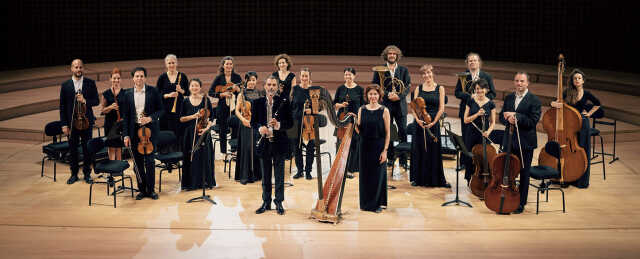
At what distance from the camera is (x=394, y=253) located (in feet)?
17.9

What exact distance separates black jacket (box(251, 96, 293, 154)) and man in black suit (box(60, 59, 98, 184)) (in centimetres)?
200

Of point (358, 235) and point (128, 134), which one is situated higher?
point (128, 134)

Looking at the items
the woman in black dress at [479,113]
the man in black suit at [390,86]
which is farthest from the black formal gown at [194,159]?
the woman in black dress at [479,113]

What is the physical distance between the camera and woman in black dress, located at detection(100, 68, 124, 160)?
7.11 metres

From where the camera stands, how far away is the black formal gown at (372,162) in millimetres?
6289

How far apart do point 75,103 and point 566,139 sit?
491 centimetres

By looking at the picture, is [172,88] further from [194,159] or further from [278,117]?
[278,117]

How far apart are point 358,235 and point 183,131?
2.25 metres

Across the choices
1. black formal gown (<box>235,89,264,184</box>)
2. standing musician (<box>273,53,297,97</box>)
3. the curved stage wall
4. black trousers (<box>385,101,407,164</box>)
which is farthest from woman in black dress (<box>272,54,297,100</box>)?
the curved stage wall

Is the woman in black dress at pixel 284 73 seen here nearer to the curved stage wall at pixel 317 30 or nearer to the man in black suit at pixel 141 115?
the man in black suit at pixel 141 115

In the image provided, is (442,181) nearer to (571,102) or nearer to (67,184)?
(571,102)

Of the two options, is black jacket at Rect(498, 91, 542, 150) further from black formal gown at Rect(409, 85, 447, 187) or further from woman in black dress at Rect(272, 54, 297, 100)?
woman in black dress at Rect(272, 54, 297, 100)

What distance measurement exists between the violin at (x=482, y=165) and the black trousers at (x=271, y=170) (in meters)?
1.86

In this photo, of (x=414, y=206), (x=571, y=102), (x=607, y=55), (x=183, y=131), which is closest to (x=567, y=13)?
(x=607, y=55)
